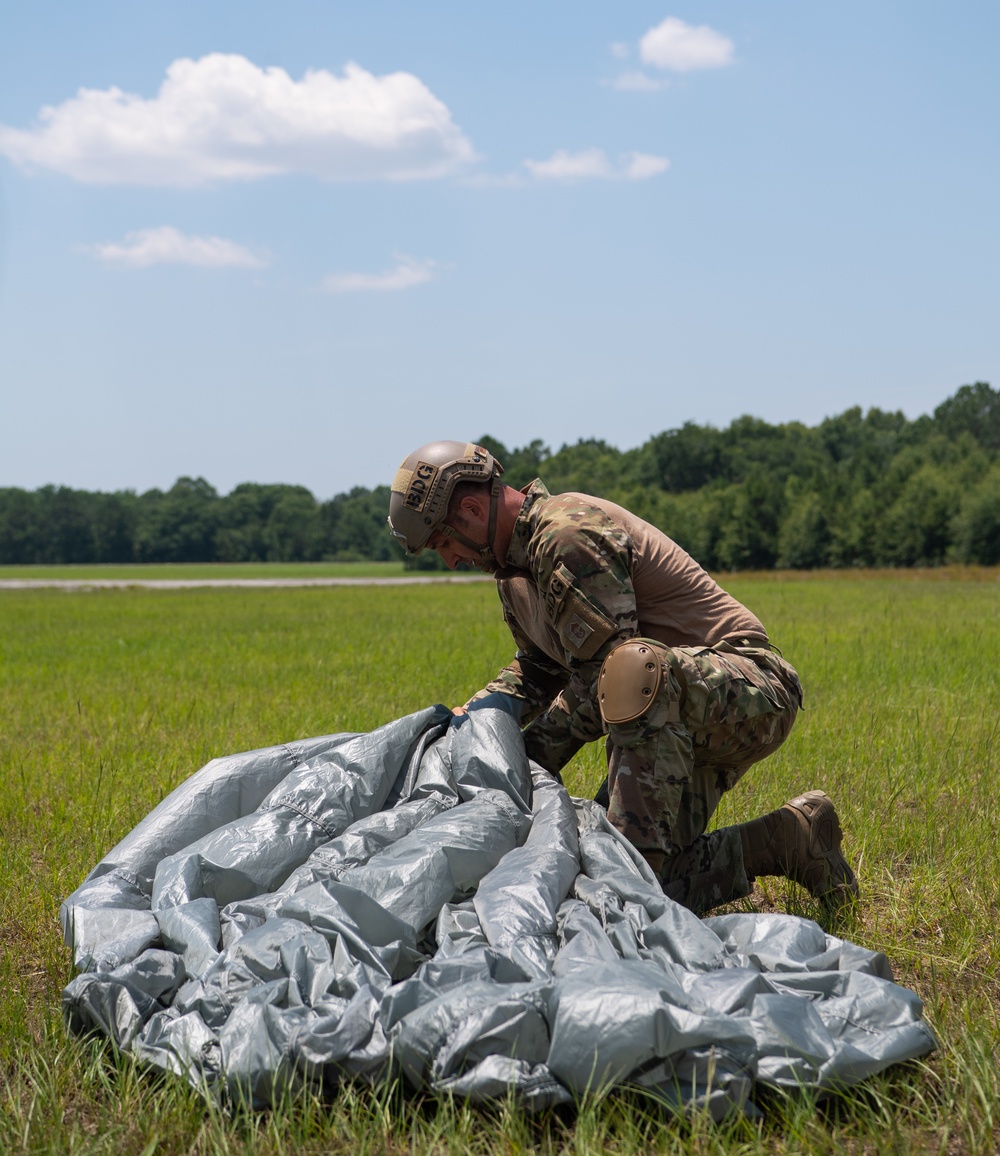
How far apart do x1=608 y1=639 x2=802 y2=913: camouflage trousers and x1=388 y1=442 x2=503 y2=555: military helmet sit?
0.92 meters

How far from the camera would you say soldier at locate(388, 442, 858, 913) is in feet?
12.1

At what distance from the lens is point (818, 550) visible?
73.0 meters

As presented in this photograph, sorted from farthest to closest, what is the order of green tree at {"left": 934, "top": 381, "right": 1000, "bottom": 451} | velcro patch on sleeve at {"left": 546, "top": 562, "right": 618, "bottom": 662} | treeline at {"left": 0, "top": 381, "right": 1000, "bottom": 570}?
1. green tree at {"left": 934, "top": 381, "right": 1000, "bottom": 451}
2. treeline at {"left": 0, "top": 381, "right": 1000, "bottom": 570}
3. velcro patch on sleeve at {"left": 546, "top": 562, "right": 618, "bottom": 662}

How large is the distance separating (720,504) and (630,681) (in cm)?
8182

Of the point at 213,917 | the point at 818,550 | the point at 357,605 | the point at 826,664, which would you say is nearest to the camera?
the point at 213,917

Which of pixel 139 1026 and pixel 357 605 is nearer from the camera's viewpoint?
pixel 139 1026

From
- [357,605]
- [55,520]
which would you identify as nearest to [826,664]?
[357,605]

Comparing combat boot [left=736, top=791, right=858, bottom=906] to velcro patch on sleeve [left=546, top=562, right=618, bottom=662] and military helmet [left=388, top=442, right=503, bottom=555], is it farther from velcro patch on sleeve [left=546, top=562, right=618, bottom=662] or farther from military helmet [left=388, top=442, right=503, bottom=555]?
military helmet [left=388, top=442, right=503, bottom=555]

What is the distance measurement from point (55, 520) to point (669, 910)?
146676mm

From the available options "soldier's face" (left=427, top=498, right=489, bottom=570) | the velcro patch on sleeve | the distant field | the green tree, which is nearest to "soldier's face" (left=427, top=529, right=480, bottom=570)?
"soldier's face" (left=427, top=498, right=489, bottom=570)

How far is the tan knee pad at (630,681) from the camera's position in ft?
11.6

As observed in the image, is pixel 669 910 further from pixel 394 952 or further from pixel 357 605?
pixel 357 605

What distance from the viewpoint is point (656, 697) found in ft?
11.7

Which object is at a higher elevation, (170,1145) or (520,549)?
(520,549)
